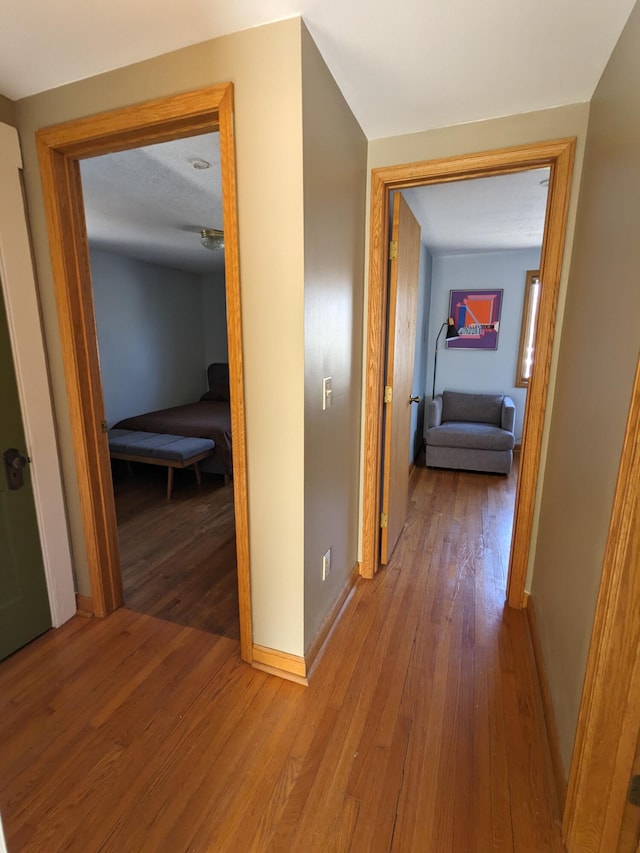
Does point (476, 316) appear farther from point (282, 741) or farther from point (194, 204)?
point (282, 741)

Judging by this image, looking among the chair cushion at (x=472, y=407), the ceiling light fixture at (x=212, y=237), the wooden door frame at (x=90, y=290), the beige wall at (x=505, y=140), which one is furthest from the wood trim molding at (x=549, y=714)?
the ceiling light fixture at (x=212, y=237)

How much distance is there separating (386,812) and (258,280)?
1.68m

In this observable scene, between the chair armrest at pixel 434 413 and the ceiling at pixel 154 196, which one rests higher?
the ceiling at pixel 154 196

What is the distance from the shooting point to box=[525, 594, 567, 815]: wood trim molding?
121 cm

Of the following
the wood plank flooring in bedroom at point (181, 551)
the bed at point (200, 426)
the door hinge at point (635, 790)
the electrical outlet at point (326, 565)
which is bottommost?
the wood plank flooring in bedroom at point (181, 551)

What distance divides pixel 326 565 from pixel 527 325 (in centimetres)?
418

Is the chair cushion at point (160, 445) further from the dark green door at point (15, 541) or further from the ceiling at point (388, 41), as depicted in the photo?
the ceiling at point (388, 41)

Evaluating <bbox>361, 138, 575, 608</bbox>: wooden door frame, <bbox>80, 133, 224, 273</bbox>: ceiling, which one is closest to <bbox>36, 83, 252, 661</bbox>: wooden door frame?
<bbox>80, 133, 224, 273</bbox>: ceiling

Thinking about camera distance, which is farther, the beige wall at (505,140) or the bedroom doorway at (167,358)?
the bedroom doorway at (167,358)

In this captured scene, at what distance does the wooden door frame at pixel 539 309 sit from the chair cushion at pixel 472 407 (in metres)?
2.79

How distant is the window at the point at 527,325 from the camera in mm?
4668

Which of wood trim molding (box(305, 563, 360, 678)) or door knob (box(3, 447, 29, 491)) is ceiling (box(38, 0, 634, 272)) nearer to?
door knob (box(3, 447, 29, 491))

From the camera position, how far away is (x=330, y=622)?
1924 millimetres

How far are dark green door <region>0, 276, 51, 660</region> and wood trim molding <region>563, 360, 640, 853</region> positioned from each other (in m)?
2.11
